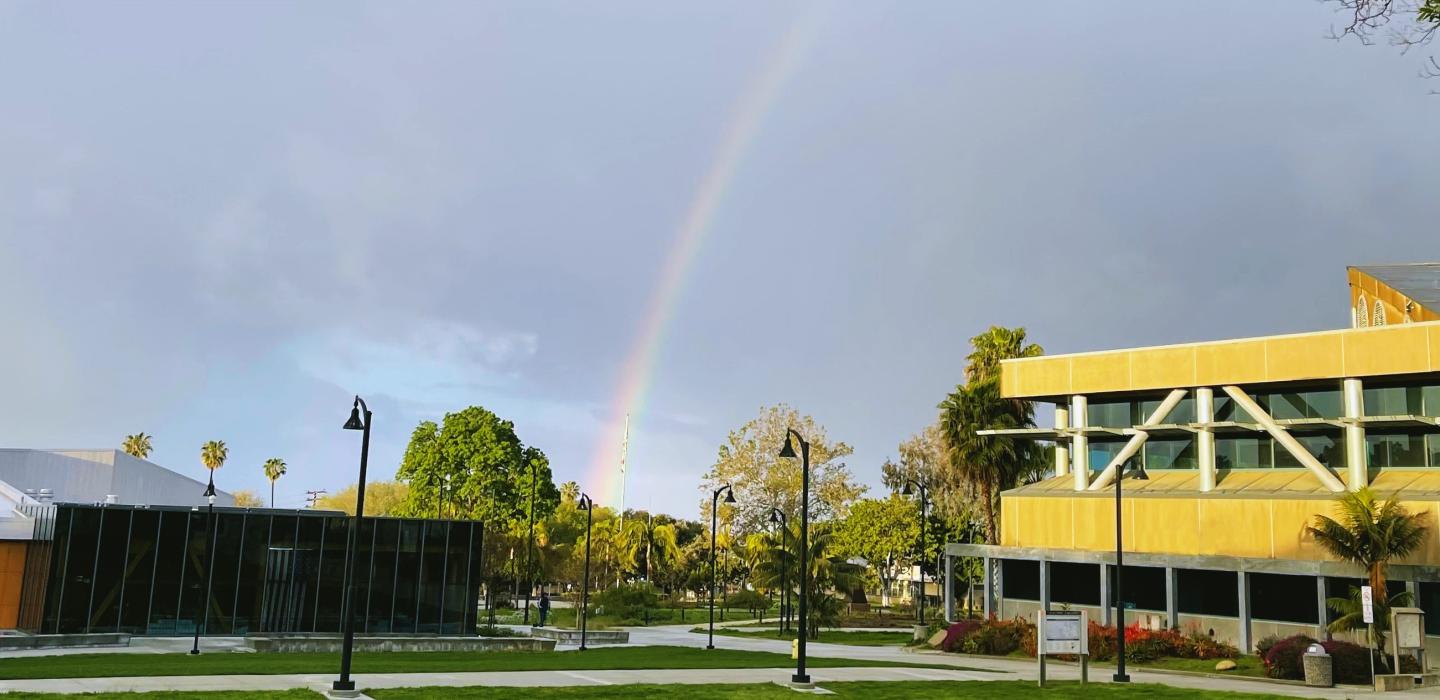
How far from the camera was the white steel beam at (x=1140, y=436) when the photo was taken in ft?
165

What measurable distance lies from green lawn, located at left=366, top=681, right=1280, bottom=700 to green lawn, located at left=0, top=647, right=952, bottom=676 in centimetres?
639

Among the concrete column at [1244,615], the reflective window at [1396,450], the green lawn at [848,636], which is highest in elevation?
the reflective window at [1396,450]

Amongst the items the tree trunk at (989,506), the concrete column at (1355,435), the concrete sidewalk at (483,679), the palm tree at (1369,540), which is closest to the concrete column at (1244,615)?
the palm tree at (1369,540)

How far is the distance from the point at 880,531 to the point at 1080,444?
99.3 feet

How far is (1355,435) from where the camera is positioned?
145 feet

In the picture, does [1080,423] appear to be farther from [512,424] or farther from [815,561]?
[512,424]

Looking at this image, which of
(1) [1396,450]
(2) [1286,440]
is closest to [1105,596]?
(2) [1286,440]

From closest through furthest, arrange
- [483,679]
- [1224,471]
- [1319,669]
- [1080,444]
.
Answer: [483,679], [1319,669], [1224,471], [1080,444]

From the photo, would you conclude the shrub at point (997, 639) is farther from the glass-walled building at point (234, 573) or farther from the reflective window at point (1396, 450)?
the glass-walled building at point (234, 573)

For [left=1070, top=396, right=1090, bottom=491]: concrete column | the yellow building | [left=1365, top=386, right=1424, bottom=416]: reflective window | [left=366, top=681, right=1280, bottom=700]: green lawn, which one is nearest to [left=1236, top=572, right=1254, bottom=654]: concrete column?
the yellow building

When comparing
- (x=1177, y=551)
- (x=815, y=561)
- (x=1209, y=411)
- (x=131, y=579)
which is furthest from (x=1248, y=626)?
(x=131, y=579)

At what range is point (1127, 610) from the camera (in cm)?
5072

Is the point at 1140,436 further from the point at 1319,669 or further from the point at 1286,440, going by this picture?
the point at 1319,669

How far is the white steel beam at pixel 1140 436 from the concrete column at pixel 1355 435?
22.9 ft
